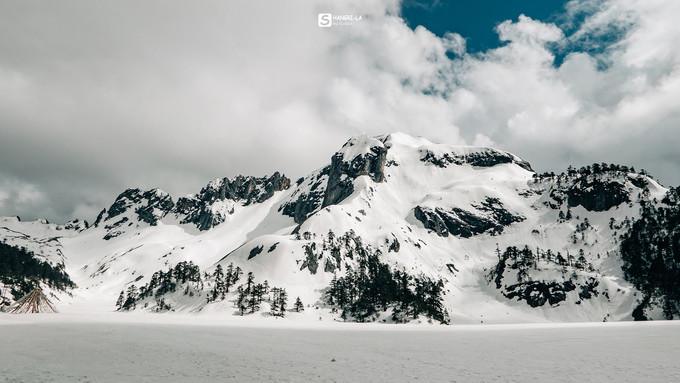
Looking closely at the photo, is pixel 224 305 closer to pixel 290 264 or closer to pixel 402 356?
pixel 290 264

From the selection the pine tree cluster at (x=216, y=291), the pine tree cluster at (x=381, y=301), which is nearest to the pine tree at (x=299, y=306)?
the pine tree cluster at (x=216, y=291)

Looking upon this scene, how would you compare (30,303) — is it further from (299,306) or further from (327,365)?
(327,365)

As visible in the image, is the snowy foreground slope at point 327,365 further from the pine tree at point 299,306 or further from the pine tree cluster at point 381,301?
the pine tree at point 299,306

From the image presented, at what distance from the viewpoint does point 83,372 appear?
23.4 metres

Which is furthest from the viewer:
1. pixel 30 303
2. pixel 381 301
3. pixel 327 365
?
pixel 381 301

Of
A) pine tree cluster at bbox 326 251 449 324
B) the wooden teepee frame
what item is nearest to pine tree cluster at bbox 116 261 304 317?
pine tree cluster at bbox 326 251 449 324

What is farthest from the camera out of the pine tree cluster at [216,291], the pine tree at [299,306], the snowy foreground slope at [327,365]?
the pine tree at [299,306]

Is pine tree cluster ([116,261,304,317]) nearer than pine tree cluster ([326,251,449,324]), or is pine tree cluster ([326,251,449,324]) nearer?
pine tree cluster ([326,251,449,324])

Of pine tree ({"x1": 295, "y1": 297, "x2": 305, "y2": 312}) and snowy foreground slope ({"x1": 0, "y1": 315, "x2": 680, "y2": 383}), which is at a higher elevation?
snowy foreground slope ({"x1": 0, "y1": 315, "x2": 680, "y2": 383})

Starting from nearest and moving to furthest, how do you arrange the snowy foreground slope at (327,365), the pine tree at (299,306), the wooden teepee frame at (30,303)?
the snowy foreground slope at (327,365), the wooden teepee frame at (30,303), the pine tree at (299,306)

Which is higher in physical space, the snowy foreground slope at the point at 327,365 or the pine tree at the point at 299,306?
the snowy foreground slope at the point at 327,365

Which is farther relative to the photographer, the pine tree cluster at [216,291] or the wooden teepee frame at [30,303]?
the pine tree cluster at [216,291]

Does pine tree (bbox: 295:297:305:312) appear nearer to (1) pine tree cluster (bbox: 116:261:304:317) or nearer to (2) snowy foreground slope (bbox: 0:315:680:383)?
(1) pine tree cluster (bbox: 116:261:304:317)

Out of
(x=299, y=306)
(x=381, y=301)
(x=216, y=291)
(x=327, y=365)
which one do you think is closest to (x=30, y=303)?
(x=216, y=291)
